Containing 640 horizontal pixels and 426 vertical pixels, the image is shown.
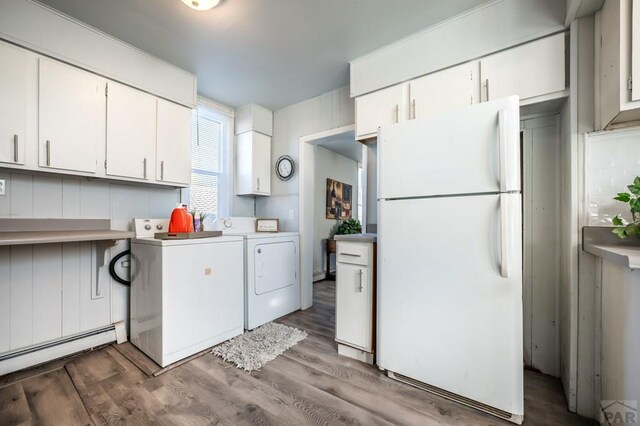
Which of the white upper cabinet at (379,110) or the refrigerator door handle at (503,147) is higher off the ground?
the white upper cabinet at (379,110)

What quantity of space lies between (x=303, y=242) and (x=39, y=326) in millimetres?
2293

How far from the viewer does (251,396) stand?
5.17ft

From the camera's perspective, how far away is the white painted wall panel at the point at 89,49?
5.44 feet

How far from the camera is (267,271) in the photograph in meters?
2.67

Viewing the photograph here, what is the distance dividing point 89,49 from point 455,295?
10.0 feet

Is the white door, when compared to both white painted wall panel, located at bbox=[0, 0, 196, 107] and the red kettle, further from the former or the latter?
white painted wall panel, located at bbox=[0, 0, 196, 107]

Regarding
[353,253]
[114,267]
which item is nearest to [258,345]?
[353,253]

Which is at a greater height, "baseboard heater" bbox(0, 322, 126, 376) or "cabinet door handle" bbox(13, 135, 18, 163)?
"cabinet door handle" bbox(13, 135, 18, 163)

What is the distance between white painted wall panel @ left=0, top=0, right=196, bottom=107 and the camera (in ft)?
5.44

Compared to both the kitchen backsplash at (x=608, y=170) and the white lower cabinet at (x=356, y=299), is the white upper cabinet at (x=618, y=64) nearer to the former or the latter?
the kitchen backsplash at (x=608, y=170)

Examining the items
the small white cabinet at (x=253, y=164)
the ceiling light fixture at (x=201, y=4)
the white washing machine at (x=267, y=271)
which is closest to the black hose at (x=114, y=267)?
the white washing machine at (x=267, y=271)

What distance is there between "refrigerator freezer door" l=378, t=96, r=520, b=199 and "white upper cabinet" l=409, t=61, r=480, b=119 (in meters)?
0.50

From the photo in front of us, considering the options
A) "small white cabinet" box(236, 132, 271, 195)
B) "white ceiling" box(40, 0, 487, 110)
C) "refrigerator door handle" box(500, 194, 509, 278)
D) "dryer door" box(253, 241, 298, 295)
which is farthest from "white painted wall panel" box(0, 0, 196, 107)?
"refrigerator door handle" box(500, 194, 509, 278)

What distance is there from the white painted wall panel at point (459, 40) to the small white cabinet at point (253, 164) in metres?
1.43
